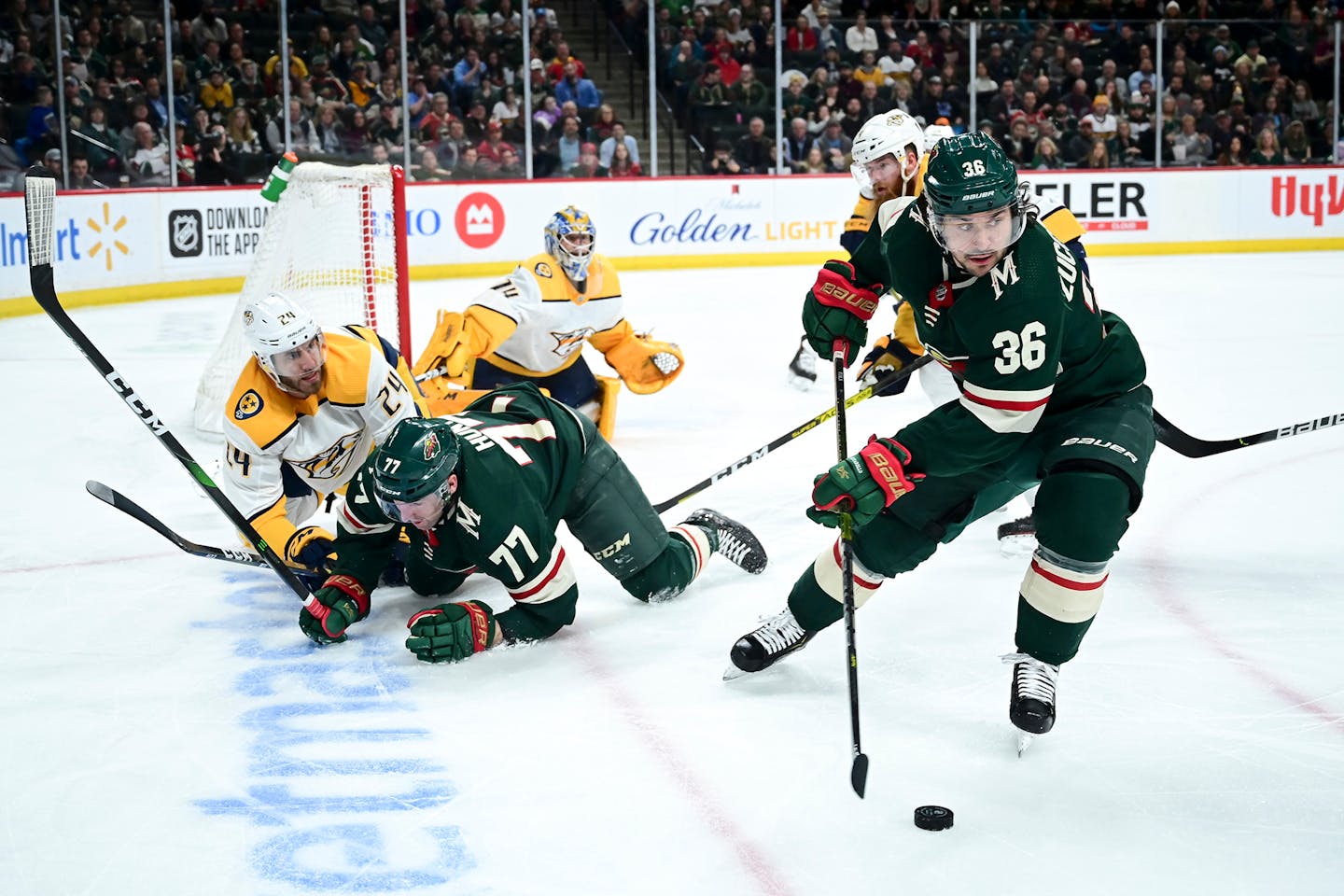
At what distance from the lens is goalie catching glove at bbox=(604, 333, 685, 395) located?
5.35 metres

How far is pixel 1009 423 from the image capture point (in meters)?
2.57

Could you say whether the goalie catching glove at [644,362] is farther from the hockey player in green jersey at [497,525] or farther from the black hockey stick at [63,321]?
the black hockey stick at [63,321]

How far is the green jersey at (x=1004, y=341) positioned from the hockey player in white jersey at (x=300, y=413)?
4.56 feet

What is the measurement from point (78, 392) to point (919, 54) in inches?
318

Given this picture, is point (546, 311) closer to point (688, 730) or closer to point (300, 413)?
point (300, 413)

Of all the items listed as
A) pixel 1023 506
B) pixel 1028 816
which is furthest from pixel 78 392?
pixel 1028 816

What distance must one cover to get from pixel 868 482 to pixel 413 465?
86 centimetres

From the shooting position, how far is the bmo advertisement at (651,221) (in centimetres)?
934

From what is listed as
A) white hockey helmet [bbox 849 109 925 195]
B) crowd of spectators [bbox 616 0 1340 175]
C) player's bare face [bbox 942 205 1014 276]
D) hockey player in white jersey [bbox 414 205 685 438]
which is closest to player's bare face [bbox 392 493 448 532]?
player's bare face [bbox 942 205 1014 276]

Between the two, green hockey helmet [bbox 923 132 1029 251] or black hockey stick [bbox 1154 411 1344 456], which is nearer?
green hockey helmet [bbox 923 132 1029 251]

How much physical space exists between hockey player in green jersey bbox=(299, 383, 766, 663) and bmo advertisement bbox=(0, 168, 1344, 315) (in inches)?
249

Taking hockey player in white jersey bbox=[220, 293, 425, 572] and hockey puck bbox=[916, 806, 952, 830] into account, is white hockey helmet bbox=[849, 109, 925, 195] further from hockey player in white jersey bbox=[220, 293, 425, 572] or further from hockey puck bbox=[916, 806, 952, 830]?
hockey puck bbox=[916, 806, 952, 830]

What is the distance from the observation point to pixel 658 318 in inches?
341

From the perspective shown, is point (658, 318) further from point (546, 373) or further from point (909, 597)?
point (909, 597)
